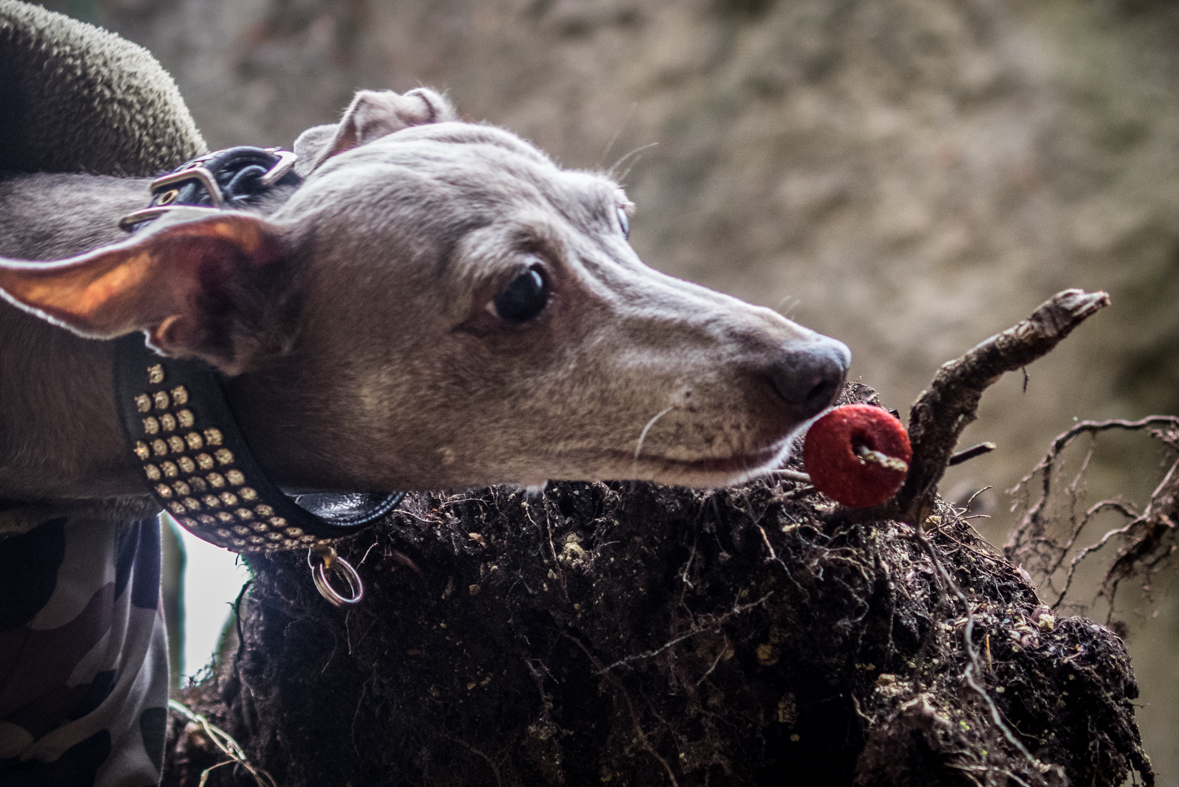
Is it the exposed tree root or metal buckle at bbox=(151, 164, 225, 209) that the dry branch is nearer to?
the exposed tree root

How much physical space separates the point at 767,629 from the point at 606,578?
220mm

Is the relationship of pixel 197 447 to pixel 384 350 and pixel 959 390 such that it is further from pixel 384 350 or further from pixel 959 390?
pixel 959 390

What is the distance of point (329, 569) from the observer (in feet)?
3.59

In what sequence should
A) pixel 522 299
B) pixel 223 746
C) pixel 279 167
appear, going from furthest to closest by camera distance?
pixel 223 746 → pixel 279 167 → pixel 522 299

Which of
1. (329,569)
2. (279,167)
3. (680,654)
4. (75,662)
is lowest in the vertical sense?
(75,662)

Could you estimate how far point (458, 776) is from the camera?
1.09m

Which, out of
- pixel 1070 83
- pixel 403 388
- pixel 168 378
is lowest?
pixel 168 378

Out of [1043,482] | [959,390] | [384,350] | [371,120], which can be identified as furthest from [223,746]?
[1043,482]

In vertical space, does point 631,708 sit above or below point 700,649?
below

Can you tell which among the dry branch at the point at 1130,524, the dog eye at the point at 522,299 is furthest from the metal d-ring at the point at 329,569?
the dry branch at the point at 1130,524

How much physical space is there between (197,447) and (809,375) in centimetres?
73

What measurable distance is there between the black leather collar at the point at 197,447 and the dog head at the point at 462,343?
53mm

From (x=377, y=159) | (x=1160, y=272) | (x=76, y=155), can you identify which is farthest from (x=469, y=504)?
Answer: (x=1160, y=272)

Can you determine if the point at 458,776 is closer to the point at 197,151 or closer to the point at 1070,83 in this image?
the point at 197,151
